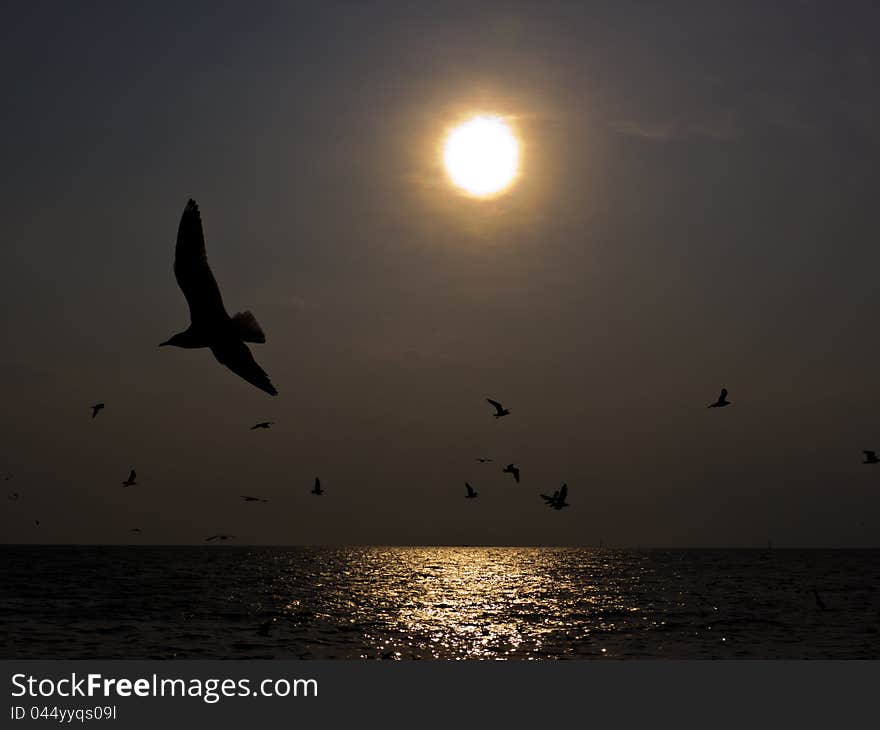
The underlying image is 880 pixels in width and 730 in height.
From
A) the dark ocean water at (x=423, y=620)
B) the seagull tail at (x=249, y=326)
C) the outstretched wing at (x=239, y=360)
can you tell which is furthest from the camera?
the dark ocean water at (x=423, y=620)

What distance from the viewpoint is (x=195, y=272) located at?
14422mm

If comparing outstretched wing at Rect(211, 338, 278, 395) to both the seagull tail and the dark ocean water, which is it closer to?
the seagull tail

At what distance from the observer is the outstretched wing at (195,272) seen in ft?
46.6

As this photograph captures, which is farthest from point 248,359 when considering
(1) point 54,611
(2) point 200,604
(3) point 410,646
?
(2) point 200,604

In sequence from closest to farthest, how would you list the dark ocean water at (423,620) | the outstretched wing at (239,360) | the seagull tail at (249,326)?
the seagull tail at (249,326)
the outstretched wing at (239,360)
the dark ocean water at (423,620)

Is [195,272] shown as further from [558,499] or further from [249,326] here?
[558,499]

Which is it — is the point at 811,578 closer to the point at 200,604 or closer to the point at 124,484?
the point at 200,604

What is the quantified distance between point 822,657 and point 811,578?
199 feet

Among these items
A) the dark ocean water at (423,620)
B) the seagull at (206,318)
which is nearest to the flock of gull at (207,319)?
the seagull at (206,318)

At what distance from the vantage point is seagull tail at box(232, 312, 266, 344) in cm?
1415

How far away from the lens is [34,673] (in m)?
25.4

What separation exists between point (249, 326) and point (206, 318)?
0.83m

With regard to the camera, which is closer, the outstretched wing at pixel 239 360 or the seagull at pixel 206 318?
the seagull at pixel 206 318

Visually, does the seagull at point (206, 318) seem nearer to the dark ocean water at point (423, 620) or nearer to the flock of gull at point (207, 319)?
the flock of gull at point (207, 319)
